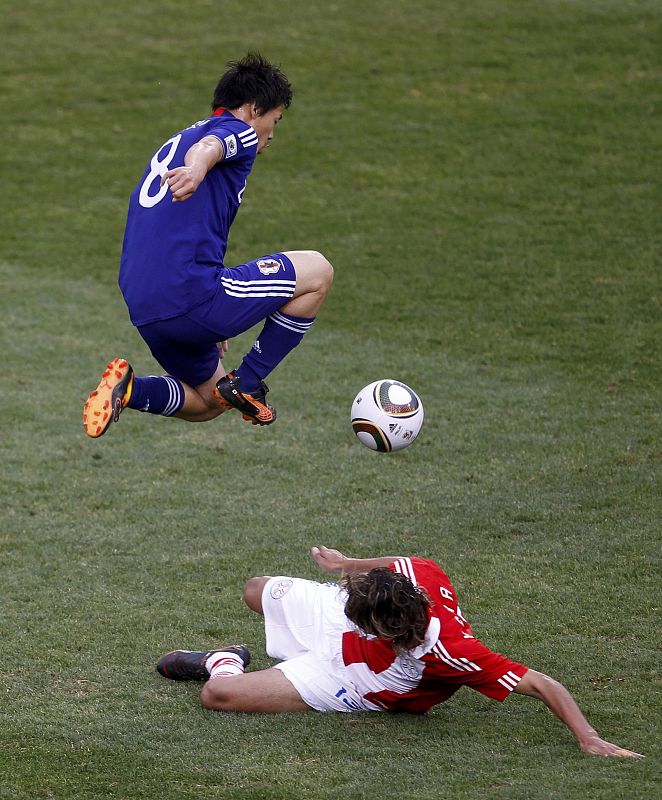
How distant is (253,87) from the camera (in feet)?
19.7

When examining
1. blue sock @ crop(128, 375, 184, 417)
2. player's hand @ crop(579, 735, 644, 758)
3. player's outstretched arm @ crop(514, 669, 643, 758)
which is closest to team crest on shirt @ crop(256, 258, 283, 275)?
blue sock @ crop(128, 375, 184, 417)

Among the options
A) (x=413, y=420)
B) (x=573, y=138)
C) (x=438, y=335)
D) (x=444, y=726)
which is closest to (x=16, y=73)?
(x=573, y=138)

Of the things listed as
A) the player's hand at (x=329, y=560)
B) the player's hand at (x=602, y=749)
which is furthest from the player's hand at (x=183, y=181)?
the player's hand at (x=602, y=749)

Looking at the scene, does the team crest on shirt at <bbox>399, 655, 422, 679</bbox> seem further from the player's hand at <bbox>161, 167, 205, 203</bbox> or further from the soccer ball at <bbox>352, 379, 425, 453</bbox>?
the player's hand at <bbox>161, 167, 205, 203</bbox>

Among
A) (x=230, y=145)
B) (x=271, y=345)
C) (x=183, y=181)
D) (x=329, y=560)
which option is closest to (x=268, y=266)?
(x=271, y=345)

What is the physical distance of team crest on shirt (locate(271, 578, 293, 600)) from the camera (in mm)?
6191

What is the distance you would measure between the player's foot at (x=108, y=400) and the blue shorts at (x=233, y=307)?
24 centimetres

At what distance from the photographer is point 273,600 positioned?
621 cm

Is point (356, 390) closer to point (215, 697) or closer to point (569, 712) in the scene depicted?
point (215, 697)

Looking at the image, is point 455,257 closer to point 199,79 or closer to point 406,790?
point 199,79

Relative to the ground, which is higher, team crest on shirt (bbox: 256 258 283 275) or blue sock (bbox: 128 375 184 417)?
team crest on shirt (bbox: 256 258 283 275)

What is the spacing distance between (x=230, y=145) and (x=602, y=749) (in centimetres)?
336

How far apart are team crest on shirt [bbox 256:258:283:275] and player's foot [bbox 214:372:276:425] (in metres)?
0.59

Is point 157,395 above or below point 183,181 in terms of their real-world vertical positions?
below
